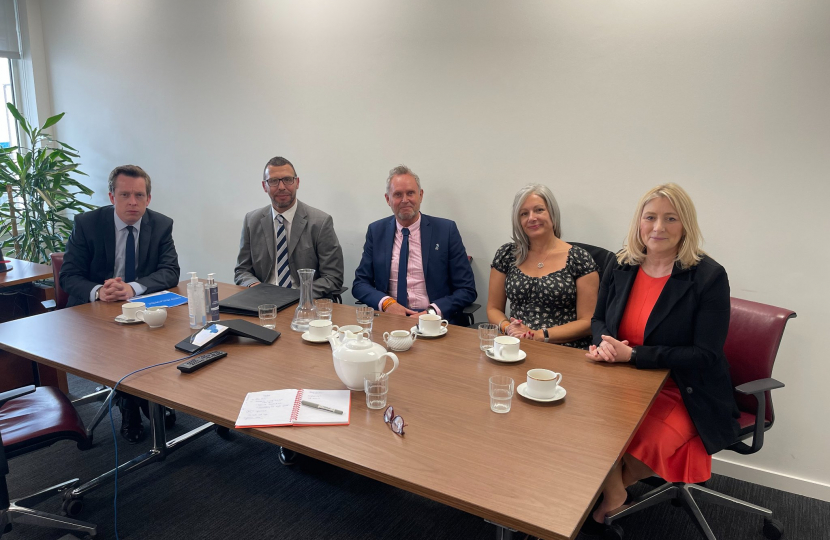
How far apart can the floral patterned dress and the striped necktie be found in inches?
57.4

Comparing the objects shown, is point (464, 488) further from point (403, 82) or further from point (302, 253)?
point (403, 82)

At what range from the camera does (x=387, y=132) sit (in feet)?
11.5

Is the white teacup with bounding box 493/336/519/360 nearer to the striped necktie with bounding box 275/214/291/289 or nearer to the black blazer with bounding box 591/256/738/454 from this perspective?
the black blazer with bounding box 591/256/738/454

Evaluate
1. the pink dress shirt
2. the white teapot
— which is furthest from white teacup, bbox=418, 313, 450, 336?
the pink dress shirt

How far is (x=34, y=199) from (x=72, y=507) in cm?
328

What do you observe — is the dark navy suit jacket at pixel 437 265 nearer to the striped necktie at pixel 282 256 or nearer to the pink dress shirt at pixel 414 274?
the pink dress shirt at pixel 414 274

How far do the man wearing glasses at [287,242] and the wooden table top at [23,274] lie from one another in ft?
4.02

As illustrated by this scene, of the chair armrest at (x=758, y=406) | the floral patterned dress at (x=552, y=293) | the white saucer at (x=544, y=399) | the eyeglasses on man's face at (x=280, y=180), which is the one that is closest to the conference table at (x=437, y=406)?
the white saucer at (x=544, y=399)

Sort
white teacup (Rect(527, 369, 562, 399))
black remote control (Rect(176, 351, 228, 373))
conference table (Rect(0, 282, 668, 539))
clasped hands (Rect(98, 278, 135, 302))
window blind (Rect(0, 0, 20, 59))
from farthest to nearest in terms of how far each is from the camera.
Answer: window blind (Rect(0, 0, 20, 59)) < clasped hands (Rect(98, 278, 135, 302)) < black remote control (Rect(176, 351, 228, 373)) < white teacup (Rect(527, 369, 562, 399)) < conference table (Rect(0, 282, 668, 539))

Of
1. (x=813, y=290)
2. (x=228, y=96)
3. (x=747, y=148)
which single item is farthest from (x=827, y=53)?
(x=228, y=96)

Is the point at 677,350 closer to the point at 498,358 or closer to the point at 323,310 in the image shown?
the point at 498,358

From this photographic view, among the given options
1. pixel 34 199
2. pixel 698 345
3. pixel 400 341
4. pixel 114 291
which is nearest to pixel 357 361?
pixel 400 341

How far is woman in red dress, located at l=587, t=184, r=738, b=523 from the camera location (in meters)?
1.95

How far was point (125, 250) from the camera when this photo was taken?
10.3 ft
